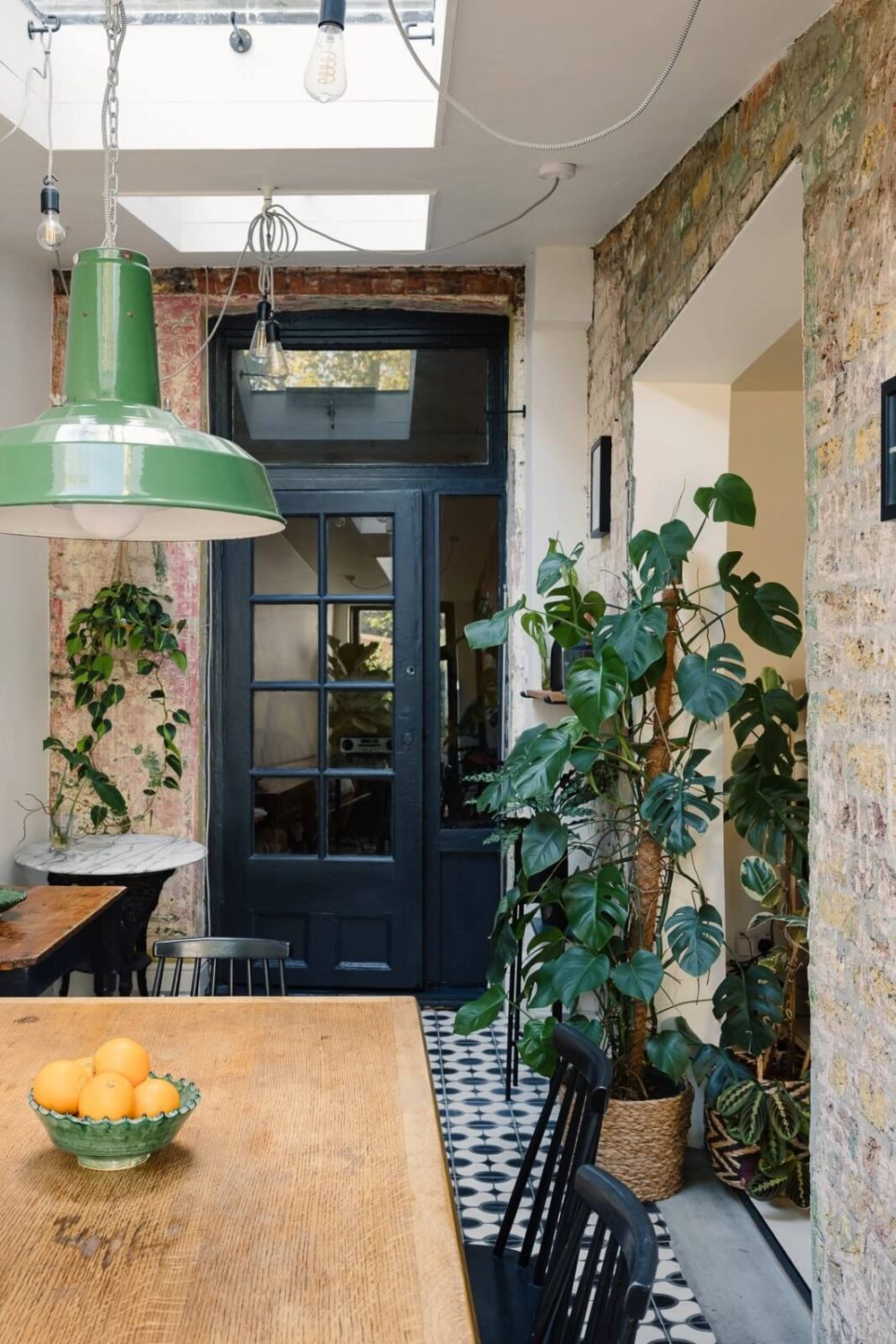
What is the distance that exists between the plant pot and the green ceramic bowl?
1.87 metres

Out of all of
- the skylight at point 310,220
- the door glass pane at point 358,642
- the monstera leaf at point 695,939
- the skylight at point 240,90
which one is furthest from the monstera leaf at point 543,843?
the skylight at point 310,220

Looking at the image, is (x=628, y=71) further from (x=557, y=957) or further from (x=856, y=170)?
(x=557, y=957)

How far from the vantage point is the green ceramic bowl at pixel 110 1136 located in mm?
1822

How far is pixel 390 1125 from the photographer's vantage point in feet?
6.75

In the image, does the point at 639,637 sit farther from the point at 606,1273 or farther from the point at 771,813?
the point at 606,1273

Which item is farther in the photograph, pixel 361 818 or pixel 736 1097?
pixel 361 818

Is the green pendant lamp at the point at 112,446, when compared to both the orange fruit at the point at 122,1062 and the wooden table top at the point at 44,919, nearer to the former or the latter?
the orange fruit at the point at 122,1062

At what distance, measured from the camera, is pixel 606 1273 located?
157cm

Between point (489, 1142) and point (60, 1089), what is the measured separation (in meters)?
2.30

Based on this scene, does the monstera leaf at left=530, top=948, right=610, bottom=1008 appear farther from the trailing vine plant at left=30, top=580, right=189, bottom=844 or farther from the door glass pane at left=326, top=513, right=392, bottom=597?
the door glass pane at left=326, top=513, right=392, bottom=597

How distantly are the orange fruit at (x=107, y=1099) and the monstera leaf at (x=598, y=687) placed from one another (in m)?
1.74

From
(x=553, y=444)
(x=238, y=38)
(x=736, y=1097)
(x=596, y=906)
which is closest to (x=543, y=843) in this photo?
(x=596, y=906)

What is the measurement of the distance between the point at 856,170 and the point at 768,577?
14.1ft

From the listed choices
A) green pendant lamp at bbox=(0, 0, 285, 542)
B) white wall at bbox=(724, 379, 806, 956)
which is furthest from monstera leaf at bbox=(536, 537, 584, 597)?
white wall at bbox=(724, 379, 806, 956)
